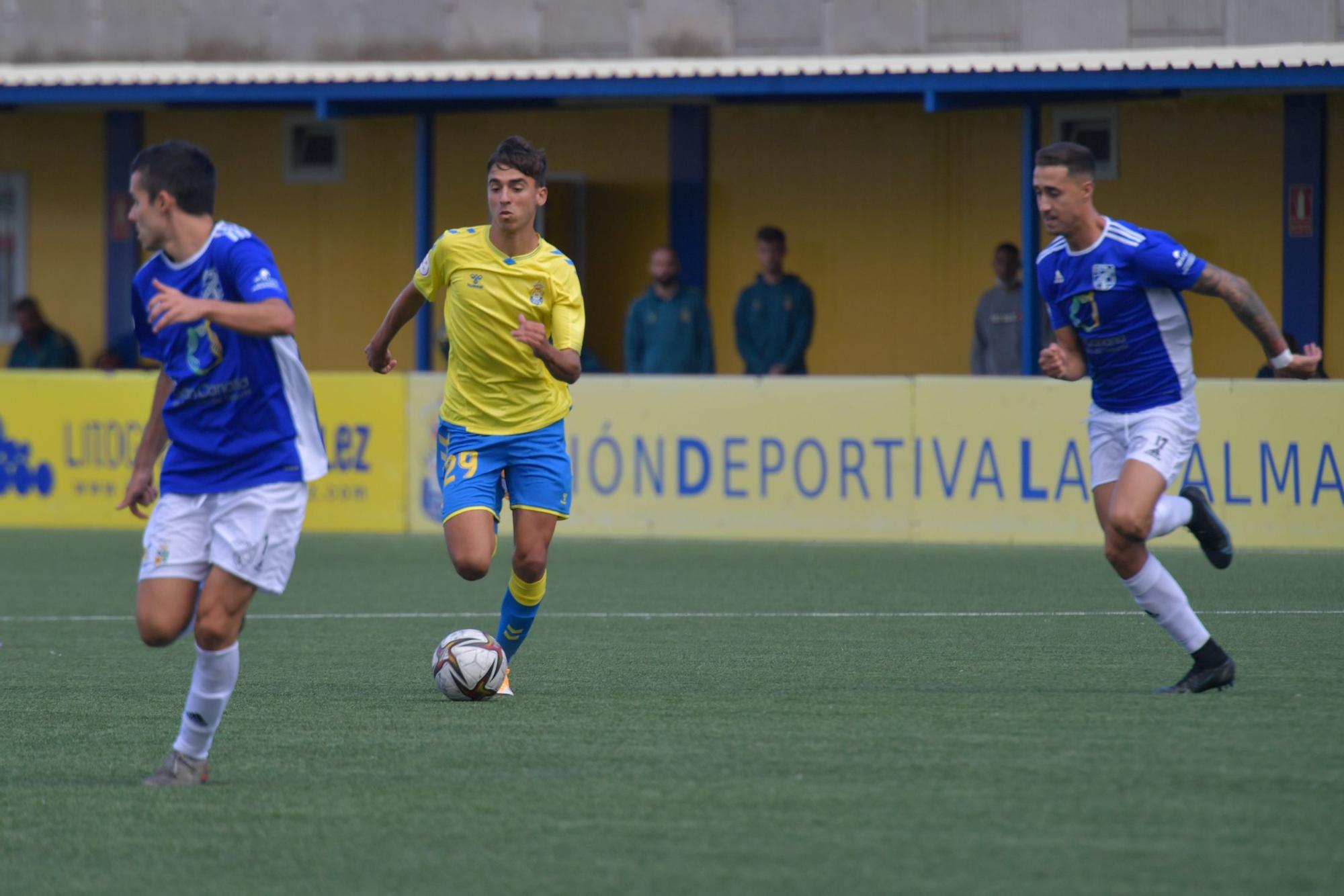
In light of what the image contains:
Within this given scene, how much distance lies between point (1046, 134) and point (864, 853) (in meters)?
13.9

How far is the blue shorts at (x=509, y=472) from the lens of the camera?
7691 millimetres

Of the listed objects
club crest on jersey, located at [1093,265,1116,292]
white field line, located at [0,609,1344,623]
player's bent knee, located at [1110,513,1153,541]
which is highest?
club crest on jersey, located at [1093,265,1116,292]

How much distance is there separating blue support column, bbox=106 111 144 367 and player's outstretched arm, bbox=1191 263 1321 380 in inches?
604

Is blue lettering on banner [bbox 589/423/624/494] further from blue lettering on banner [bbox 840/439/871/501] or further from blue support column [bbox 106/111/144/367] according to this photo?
blue support column [bbox 106/111/144/367]

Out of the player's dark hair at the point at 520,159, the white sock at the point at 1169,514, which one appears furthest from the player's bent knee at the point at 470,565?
the white sock at the point at 1169,514

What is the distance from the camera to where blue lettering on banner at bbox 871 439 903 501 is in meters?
14.2

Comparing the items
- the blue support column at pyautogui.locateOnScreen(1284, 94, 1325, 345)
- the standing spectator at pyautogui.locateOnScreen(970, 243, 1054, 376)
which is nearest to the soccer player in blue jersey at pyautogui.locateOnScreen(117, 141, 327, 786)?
the standing spectator at pyautogui.locateOnScreen(970, 243, 1054, 376)

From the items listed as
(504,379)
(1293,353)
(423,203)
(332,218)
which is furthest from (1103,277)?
(332,218)

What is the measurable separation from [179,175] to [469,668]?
2.41m

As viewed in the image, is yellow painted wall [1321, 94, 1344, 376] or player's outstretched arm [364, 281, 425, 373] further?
yellow painted wall [1321, 94, 1344, 376]

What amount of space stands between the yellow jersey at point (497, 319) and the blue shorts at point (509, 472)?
0.13ft

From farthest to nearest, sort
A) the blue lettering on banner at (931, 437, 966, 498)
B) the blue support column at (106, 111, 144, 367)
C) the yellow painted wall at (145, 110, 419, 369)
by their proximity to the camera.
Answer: the blue support column at (106, 111, 144, 367), the yellow painted wall at (145, 110, 419, 369), the blue lettering on banner at (931, 437, 966, 498)

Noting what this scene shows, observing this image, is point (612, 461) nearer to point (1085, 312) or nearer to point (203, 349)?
point (1085, 312)

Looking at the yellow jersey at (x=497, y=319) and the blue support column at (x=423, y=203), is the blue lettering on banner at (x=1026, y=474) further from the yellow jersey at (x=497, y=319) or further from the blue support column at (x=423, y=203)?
the yellow jersey at (x=497, y=319)
